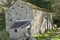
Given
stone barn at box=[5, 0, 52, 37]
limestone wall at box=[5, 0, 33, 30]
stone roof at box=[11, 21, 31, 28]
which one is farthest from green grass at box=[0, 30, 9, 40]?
stone roof at box=[11, 21, 31, 28]

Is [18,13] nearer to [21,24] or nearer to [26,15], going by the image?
[26,15]

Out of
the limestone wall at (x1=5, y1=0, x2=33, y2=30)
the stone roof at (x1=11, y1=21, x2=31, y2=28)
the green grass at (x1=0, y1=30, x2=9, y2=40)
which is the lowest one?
the green grass at (x1=0, y1=30, x2=9, y2=40)

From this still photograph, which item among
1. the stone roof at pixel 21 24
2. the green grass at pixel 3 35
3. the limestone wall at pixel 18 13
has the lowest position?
the green grass at pixel 3 35

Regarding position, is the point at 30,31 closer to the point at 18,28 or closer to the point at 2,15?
the point at 18,28

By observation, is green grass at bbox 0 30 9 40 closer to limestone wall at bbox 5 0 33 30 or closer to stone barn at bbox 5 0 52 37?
stone barn at bbox 5 0 52 37

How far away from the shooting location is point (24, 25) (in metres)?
43.0

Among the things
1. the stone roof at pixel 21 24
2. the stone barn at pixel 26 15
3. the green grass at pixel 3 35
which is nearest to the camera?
the stone roof at pixel 21 24

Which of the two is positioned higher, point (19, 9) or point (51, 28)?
point (19, 9)

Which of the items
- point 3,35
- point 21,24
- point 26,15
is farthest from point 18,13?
point 3,35

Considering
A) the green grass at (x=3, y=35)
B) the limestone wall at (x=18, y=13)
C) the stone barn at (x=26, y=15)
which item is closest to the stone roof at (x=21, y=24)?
the stone barn at (x=26, y=15)

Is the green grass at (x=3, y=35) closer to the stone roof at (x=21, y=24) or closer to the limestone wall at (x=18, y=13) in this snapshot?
the limestone wall at (x=18, y=13)

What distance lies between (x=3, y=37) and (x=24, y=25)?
499cm

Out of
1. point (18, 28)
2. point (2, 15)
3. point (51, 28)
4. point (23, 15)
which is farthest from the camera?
point (2, 15)

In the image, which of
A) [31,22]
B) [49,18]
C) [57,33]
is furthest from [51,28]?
[31,22]
